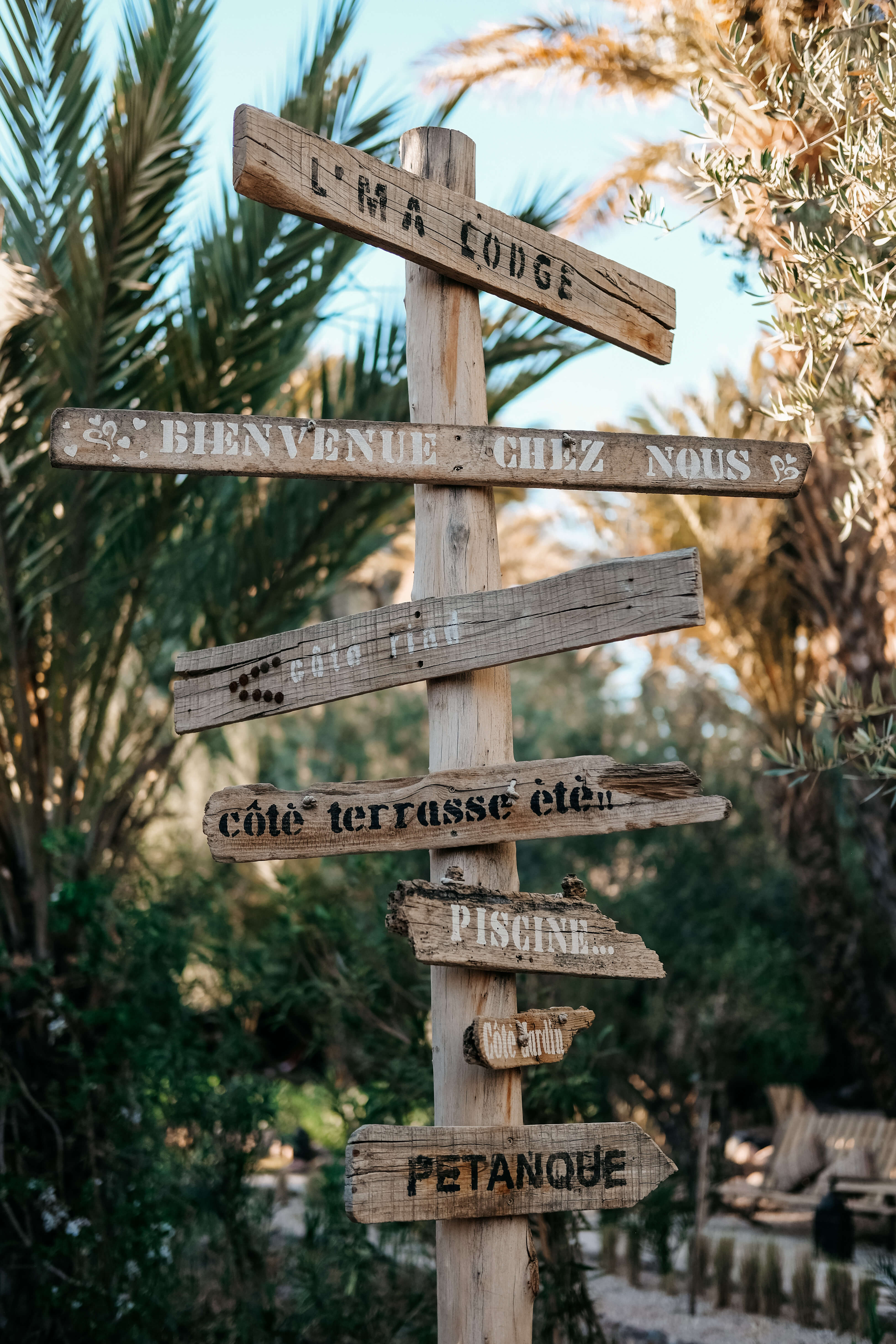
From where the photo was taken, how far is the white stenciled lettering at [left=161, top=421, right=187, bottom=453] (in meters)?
2.61

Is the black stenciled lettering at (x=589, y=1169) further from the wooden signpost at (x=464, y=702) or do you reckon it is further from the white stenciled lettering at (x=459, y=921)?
the white stenciled lettering at (x=459, y=921)

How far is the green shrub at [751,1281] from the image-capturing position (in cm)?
573

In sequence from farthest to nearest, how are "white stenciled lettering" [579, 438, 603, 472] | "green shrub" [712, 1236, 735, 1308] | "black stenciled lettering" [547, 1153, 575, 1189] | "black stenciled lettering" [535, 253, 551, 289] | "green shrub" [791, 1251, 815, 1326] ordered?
"green shrub" [712, 1236, 735, 1308]
"green shrub" [791, 1251, 815, 1326]
"black stenciled lettering" [535, 253, 551, 289]
"white stenciled lettering" [579, 438, 603, 472]
"black stenciled lettering" [547, 1153, 575, 1189]

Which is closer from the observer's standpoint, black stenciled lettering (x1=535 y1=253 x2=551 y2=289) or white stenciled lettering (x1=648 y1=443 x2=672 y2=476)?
white stenciled lettering (x1=648 y1=443 x2=672 y2=476)

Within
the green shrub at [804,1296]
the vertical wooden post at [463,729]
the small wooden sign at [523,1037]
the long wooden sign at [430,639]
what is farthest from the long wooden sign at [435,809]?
the green shrub at [804,1296]

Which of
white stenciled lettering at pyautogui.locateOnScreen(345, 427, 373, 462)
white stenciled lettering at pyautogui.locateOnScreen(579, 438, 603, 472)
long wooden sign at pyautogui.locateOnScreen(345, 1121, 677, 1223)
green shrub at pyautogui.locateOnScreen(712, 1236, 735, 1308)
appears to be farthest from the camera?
green shrub at pyautogui.locateOnScreen(712, 1236, 735, 1308)

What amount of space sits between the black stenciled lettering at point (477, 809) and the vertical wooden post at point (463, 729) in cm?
12

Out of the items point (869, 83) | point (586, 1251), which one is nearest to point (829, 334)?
point (869, 83)

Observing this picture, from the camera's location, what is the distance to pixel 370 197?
2.76m

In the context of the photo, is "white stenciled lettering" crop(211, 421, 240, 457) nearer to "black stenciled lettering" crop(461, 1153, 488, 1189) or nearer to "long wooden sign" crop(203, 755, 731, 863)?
"long wooden sign" crop(203, 755, 731, 863)

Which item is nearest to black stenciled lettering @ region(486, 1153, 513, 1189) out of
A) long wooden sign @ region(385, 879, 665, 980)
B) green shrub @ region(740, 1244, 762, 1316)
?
long wooden sign @ region(385, 879, 665, 980)

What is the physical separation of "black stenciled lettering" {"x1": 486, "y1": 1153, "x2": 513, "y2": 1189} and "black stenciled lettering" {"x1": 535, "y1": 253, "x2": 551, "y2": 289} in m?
2.15

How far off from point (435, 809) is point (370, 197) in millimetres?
1491

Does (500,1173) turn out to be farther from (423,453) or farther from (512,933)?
(423,453)
